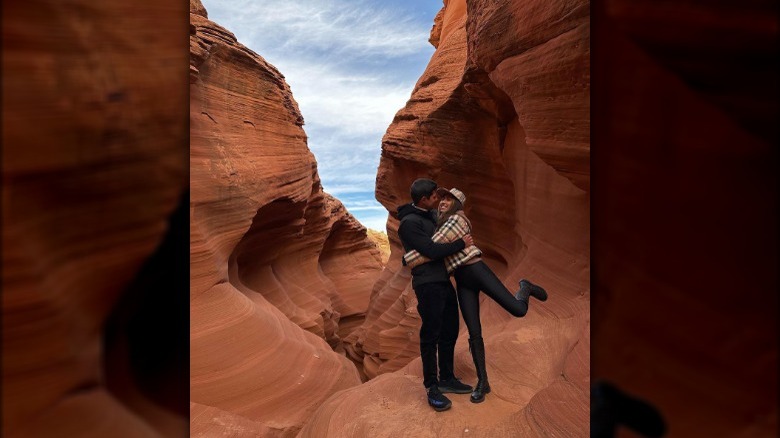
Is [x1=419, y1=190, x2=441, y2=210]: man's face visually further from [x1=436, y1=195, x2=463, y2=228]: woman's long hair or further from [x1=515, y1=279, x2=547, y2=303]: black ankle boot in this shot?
[x1=515, y1=279, x2=547, y2=303]: black ankle boot

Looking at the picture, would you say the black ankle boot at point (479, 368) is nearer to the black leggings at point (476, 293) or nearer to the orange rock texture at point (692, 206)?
the black leggings at point (476, 293)

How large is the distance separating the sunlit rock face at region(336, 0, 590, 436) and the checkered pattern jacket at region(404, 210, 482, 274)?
130 cm

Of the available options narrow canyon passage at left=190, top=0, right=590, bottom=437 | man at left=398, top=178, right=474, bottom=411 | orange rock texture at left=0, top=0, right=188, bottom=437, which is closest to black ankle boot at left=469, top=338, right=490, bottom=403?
narrow canyon passage at left=190, top=0, right=590, bottom=437

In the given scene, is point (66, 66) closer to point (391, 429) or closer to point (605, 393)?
point (605, 393)

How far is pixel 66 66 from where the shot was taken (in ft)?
3.10

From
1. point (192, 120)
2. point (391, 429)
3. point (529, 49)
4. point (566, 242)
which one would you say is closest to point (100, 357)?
point (391, 429)

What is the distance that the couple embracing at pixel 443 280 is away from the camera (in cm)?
395

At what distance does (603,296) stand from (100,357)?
1.27 meters

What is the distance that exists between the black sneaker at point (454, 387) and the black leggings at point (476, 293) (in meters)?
0.58

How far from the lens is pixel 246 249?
10.9 m

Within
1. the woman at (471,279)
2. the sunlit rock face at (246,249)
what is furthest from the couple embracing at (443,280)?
the sunlit rock face at (246,249)

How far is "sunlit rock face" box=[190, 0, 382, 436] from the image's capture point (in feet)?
22.3

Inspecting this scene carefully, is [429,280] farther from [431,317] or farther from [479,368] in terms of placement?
[479,368]

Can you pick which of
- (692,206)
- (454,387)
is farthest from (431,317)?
(692,206)
